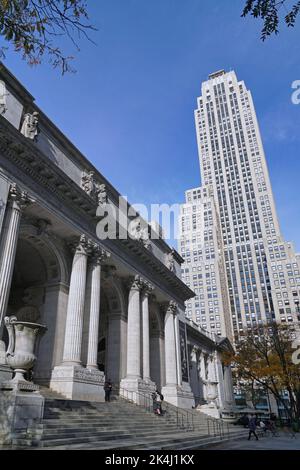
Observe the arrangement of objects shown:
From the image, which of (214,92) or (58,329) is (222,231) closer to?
(214,92)

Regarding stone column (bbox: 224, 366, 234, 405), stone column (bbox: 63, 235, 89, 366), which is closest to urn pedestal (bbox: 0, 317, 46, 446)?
stone column (bbox: 63, 235, 89, 366)

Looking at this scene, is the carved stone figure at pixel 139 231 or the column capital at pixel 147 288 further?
the carved stone figure at pixel 139 231

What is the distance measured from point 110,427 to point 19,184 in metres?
12.5

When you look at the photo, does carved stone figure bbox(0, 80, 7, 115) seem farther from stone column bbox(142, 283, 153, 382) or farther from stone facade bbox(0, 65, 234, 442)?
stone column bbox(142, 283, 153, 382)

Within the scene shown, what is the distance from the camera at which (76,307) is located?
20.8 metres

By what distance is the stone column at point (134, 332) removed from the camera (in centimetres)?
2645

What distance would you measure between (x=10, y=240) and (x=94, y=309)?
8.16 m

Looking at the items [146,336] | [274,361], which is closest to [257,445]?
[146,336]

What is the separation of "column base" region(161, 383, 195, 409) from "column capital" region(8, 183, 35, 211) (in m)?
22.4

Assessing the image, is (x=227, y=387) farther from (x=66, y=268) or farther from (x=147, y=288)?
(x=66, y=268)

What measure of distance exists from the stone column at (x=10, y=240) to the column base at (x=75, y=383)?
5.64 meters

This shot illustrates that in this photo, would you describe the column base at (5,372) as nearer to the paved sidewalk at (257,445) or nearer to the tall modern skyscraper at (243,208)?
the paved sidewalk at (257,445)

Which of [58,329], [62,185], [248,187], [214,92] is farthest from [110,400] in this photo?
[214,92]

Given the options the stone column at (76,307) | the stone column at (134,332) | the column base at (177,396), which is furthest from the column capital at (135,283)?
the column base at (177,396)
